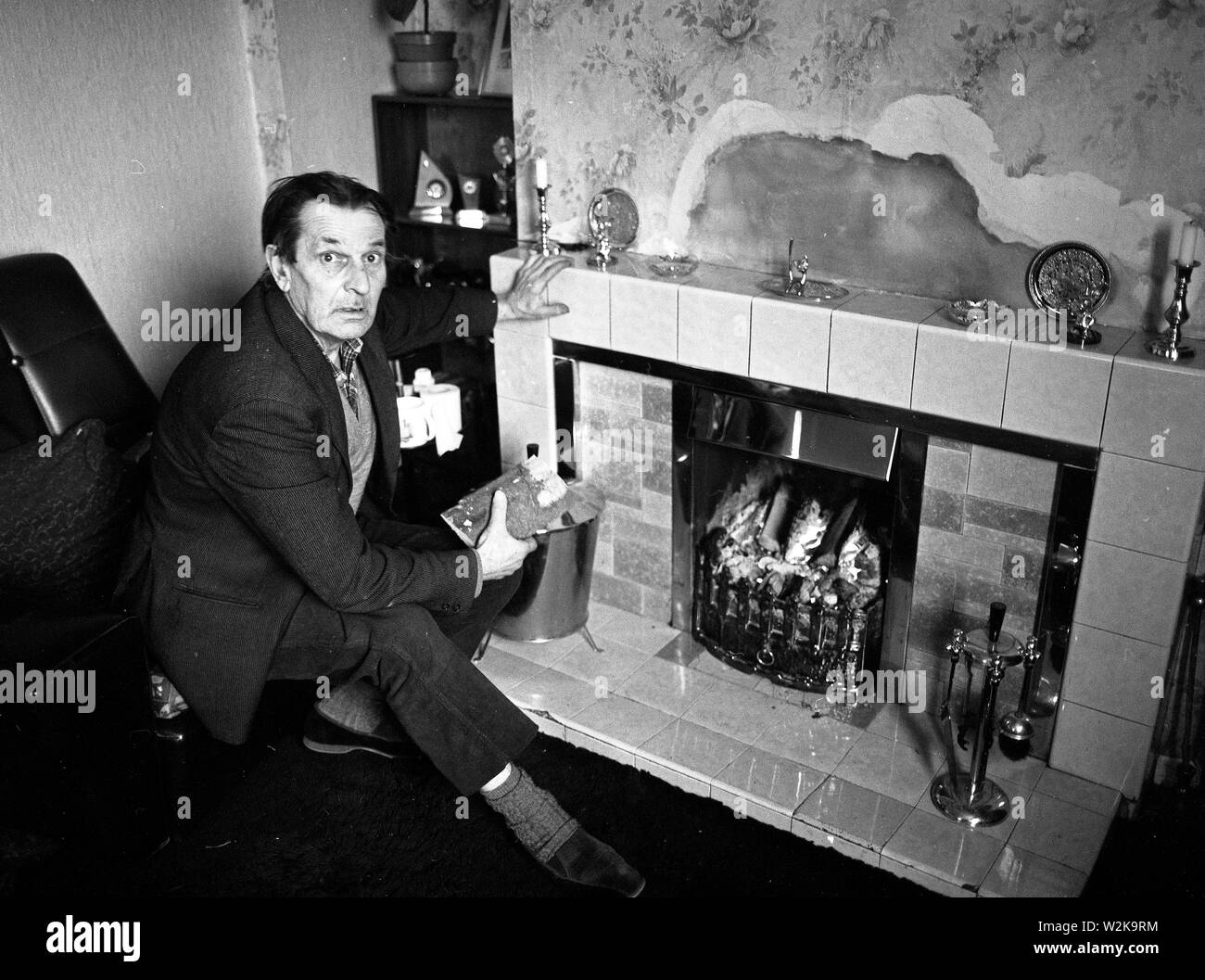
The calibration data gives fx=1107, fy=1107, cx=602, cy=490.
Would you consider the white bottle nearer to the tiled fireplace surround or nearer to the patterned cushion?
the tiled fireplace surround

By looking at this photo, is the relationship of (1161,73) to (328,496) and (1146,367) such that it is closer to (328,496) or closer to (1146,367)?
(1146,367)

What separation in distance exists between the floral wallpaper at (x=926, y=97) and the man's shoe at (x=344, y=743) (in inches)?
45.7

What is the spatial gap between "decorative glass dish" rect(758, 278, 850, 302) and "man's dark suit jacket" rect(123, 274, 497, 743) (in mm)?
784

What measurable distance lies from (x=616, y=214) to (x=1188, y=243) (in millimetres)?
1123

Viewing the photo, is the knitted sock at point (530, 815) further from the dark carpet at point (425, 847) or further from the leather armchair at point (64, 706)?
the leather armchair at point (64, 706)

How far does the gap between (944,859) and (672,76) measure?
1.54m

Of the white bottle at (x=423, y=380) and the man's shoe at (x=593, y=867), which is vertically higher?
the white bottle at (x=423, y=380)

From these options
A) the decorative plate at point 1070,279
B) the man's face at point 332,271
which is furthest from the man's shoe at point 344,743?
the decorative plate at point 1070,279

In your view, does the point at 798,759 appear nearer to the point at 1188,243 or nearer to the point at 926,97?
the point at 1188,243

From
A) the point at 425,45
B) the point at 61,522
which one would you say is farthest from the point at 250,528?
the point at 425,45

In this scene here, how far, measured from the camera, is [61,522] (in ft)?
6.18

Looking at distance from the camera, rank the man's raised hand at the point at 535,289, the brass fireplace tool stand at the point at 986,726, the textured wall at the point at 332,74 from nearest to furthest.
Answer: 1. the brass fireplace tool stand at the point at 986,726
2. the man's raised hand at the point at 535,289
3. the textured wall at the point at 332,74

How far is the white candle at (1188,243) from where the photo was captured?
1688mm
